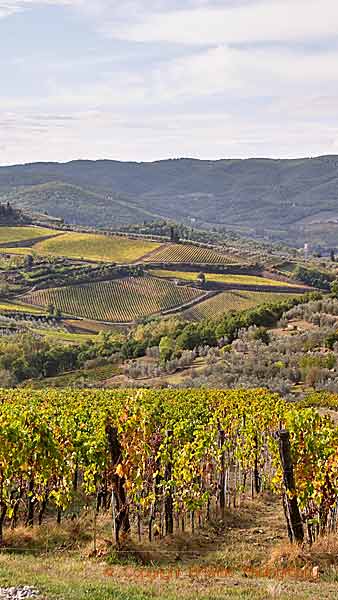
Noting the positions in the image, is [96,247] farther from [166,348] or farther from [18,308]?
[166,348]

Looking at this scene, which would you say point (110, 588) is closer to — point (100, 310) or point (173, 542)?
point (173, 542)

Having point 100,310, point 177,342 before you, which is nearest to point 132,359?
point 177,342

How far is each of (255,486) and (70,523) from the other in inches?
276

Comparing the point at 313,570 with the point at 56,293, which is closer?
the point at 313,570

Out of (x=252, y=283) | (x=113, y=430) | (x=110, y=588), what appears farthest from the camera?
(x=252, y=283)

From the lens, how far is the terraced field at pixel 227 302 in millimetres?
117750

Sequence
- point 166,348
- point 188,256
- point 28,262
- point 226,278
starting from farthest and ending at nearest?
1. point 188,256
2. point 28,262
3. point 226,278
4. point 166,348

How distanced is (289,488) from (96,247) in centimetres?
14892

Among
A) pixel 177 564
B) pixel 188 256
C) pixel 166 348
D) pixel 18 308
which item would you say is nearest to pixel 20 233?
pixel 188 256

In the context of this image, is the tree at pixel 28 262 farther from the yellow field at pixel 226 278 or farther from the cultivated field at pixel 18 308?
the yellow field at pixel 226 278

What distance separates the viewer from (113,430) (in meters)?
14.8

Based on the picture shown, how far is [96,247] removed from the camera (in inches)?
6339

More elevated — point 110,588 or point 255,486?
point 110,588

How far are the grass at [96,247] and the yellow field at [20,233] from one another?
4.34m
